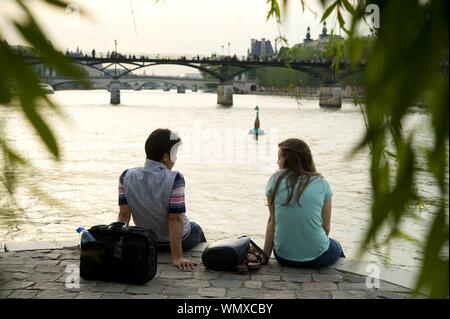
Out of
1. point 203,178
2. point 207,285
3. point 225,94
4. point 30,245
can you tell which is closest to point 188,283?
point 207,285

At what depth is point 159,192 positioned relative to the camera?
4.93 m

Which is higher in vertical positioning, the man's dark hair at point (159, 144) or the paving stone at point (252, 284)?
the man's dark hair at point (159, 144)

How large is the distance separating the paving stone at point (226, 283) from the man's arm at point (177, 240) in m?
0.38

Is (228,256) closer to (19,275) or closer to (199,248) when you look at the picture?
(199,248)

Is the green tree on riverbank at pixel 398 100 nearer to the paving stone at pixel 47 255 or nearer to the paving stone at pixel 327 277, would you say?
the paving stone at pixel 327 277

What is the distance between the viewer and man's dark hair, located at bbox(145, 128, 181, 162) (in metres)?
4.86

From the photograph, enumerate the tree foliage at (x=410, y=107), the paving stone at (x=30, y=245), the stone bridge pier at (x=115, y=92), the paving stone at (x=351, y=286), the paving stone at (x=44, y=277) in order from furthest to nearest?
the stone bridge pier at (x=115, y=92) < the paving stone at (x=30, y=245) < the paving stone at (x=44, y=277) < the paving stone at (x=351, y=286) < the tree foliage at (x=410, y=107)

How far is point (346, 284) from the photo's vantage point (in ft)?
15.4

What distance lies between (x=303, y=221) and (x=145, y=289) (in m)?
1.46

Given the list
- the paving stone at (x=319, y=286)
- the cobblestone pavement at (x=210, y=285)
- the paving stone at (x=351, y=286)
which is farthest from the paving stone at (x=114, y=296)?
the paving stone at (x=351, y=286)

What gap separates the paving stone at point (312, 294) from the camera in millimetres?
4336

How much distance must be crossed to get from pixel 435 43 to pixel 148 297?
13.4ft
